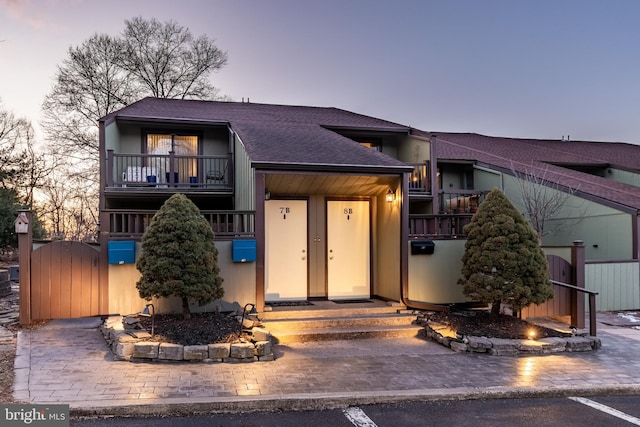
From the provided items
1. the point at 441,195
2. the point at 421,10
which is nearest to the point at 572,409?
the point at 441,195

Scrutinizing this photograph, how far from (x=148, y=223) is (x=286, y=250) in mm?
2956

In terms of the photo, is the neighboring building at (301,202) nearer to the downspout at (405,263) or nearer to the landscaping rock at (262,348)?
the downspout at (405,263)

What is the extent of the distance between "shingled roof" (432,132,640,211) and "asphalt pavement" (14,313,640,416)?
828cm

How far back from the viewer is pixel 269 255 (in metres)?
9.48

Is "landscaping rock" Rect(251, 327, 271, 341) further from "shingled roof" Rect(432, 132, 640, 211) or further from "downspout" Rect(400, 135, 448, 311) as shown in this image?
"shingled roof" Rect(432, 132, 640, 211)

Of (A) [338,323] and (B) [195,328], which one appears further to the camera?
(A) [338,323]

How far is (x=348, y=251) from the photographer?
1002 cm

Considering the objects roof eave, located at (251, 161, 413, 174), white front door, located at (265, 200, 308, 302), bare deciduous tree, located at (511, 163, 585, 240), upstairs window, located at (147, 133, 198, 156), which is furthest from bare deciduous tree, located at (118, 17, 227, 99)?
roof eave, located at (251, 161, 413, 174)

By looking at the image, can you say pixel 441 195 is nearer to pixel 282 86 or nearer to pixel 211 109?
pixel 211 109

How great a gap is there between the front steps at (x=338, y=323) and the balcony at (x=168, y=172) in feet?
16.8

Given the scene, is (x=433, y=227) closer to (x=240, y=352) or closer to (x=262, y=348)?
(x=262, y=348)

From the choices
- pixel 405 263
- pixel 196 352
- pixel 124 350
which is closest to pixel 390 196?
pixel 405 263

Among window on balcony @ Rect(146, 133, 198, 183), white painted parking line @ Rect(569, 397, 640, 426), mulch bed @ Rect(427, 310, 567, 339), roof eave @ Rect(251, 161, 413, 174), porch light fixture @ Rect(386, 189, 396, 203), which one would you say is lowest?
white painted parking line @ Rect(569, 397, 640, 426)

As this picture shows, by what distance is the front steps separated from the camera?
7.43 m
